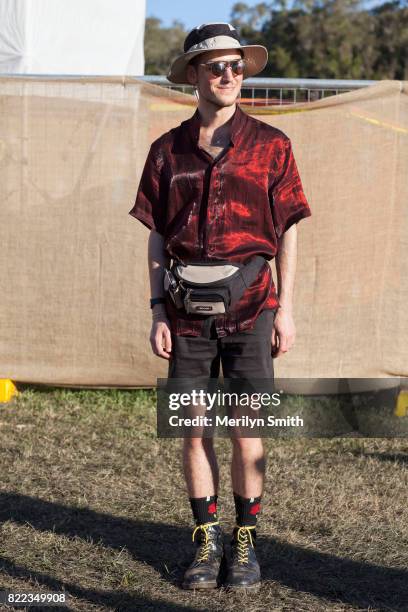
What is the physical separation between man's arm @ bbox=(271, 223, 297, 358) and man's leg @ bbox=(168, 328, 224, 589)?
0.86ft

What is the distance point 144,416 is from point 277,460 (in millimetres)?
1287

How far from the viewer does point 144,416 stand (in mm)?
6629

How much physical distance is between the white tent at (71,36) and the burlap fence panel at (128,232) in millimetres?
3706

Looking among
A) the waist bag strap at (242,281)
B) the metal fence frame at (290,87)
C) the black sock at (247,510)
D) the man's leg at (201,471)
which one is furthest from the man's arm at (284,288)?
the metal fence frame at (290,87)

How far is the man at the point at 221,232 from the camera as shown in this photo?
3.69 metres

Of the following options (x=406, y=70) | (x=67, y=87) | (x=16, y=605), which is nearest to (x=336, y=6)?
(x=406, y=70)

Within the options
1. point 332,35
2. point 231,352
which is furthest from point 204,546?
point 332,35

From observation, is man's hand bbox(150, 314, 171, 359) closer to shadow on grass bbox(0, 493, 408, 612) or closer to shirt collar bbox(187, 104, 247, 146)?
shirt collar bbox(187, 104, 247, 146)

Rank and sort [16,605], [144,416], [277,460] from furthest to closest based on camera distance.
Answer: [144,416] < [277,460] < [16,605]

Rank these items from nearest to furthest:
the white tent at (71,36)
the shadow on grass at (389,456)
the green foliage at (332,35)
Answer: the shadow on grass at (389,456), the white tent at (71,36), the green foliage at (332,35)

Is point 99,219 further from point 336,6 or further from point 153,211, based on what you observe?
point 336,6

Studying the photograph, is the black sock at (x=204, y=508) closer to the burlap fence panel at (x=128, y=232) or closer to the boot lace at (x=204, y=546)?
the boot lace at (x=204, y=546)

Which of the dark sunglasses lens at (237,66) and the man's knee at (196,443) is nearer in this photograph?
the dark sunglasses lens at (237,66)

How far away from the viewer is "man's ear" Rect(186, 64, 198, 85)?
382cm
